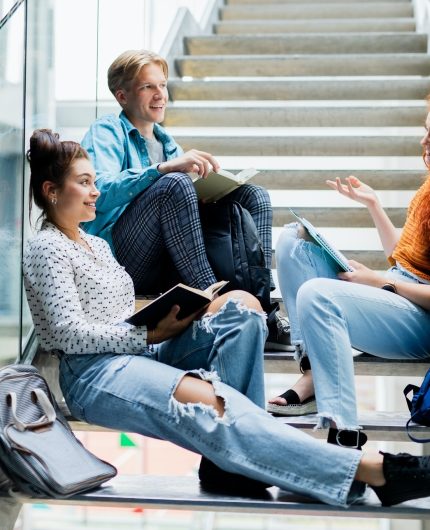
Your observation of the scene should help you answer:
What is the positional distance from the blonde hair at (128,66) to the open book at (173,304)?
3.60 ft

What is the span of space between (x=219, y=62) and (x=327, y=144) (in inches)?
41.6

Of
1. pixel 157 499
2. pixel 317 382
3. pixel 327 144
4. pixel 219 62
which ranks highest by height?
pixel 219 62

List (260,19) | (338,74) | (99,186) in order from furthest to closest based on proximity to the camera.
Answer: (260,19) → (338,74) → (99,186)

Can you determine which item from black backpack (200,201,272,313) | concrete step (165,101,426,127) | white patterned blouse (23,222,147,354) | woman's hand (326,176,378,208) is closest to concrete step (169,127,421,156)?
concrete step (165,101,426,127)

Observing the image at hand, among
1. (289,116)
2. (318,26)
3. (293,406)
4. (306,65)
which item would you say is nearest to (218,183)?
(293,406)

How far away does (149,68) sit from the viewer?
10.1 feet

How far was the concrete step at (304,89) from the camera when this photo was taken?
4.68 metres

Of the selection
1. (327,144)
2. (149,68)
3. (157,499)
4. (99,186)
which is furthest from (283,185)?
(157,499)

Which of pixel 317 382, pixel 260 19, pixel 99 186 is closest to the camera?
pixel 317 382

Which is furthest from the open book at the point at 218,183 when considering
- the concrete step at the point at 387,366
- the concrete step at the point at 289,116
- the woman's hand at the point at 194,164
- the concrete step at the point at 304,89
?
the concrete step at the point at 304,89

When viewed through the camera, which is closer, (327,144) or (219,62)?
(327,144)

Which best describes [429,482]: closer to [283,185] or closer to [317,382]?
[317,382]

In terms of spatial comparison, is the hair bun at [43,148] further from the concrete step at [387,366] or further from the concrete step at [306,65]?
the concrete step at [306,65]

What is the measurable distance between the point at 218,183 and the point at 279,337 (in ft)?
1.62
